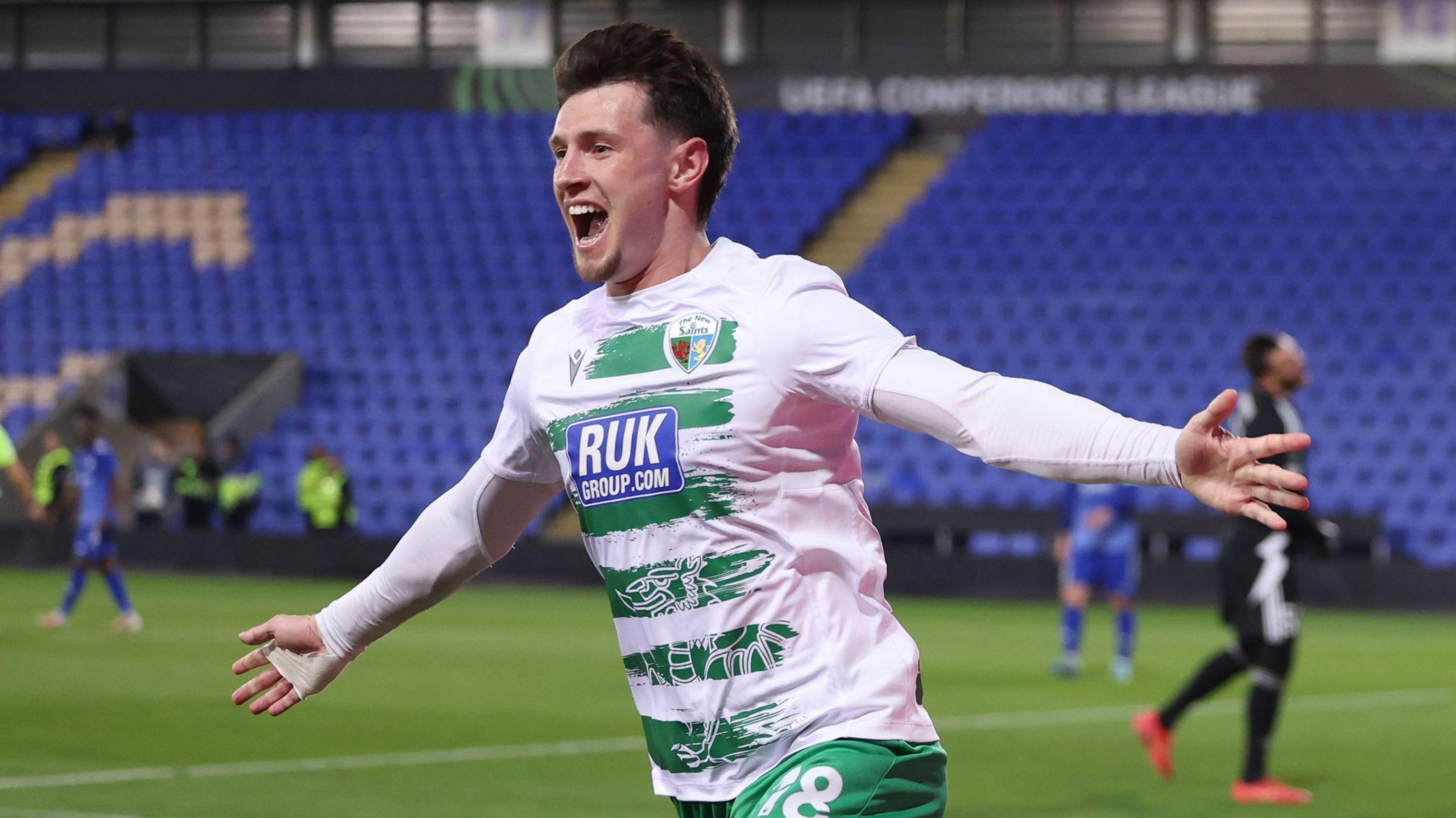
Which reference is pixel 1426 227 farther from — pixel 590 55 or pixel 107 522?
pixel 590 55

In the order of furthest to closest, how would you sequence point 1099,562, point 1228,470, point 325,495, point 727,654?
point 325,495, point 1099,562, point 727,654, point 1228,470

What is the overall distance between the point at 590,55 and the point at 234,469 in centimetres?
2379

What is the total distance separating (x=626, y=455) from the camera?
133 inches

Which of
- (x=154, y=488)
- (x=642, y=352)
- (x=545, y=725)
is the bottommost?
(x=154, y=488)

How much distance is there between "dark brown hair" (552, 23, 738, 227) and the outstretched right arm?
2.61ft

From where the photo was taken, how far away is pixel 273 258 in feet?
100

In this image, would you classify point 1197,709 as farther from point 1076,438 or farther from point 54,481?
point 54,481

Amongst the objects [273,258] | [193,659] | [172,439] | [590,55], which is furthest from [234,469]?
[590,55]

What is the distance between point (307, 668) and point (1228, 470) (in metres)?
2.10

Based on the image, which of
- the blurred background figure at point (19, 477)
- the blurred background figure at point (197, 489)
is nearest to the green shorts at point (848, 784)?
the blurred background figure at point (19, 477)

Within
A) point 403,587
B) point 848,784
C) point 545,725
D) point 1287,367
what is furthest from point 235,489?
point 848,784

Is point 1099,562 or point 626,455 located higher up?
point 626,455

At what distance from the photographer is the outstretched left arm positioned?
2801 millimetres

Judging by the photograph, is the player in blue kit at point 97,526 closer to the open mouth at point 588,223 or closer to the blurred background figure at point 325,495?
the blurred background figure at point 325,495
